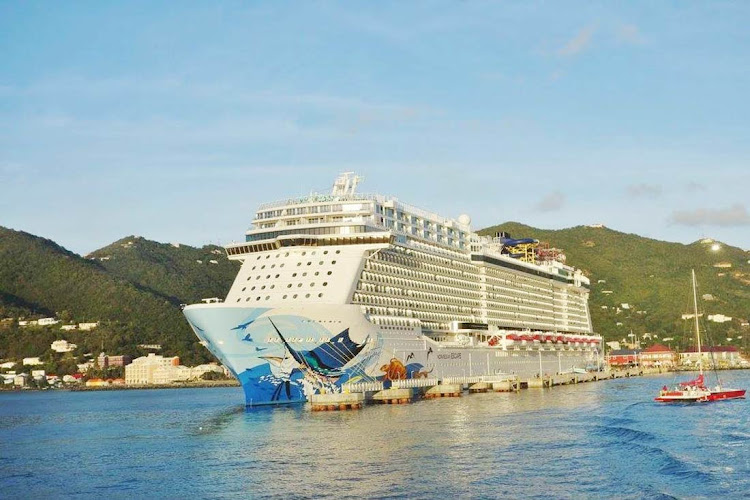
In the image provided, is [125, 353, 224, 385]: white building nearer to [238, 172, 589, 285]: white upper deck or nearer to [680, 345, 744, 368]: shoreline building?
[680, 345, 744, 368]: shoreline building

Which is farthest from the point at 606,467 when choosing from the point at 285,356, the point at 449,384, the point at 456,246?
the point at 456,246

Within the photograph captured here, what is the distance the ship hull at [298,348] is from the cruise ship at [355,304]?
3.1 inches

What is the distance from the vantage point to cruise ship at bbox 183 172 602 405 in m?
59.0

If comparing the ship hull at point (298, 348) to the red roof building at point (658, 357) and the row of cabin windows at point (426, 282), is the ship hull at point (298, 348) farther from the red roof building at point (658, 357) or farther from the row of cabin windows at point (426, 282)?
the red roof building at point (658, 357)

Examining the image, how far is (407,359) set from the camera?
71438 mm

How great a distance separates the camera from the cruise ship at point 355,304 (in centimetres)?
5903

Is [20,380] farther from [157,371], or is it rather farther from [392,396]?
[392,396]

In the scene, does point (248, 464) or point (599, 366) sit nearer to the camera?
point (248, 464)

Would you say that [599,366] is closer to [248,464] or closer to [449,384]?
[449,384]

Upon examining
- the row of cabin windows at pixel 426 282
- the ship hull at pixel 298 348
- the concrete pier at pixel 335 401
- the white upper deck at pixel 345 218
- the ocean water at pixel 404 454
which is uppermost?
the white upper deck at pixel 345 218

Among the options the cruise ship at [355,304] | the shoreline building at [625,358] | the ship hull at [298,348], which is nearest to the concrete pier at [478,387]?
the cruise ship at [355,304]

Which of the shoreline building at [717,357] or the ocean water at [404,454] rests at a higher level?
the shoreline building at [717,357]

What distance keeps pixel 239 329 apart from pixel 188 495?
77.0 feet

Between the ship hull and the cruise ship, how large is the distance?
8 cm
